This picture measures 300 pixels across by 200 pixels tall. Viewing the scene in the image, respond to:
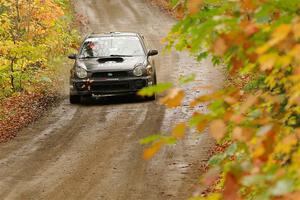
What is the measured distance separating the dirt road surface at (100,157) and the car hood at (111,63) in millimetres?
929

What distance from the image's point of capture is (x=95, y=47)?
15844 mm

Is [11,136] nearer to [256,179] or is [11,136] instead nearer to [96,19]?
[256,179]

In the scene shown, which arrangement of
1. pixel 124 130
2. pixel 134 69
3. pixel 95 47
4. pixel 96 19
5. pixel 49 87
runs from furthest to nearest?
pixel 96 19 → pixel 49 87 → pixel 95 47 → pixel 134 69 → pixel 124 130

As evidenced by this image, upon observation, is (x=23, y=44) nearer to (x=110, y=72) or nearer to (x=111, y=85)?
(x=110, y=72)

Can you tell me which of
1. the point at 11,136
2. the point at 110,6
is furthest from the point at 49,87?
the point at 110,6

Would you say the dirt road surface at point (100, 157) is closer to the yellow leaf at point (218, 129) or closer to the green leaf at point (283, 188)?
the yellow leaf at point (218, 129)

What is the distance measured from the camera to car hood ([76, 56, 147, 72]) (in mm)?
14812

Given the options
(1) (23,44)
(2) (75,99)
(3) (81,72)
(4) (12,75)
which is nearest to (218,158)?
(3) (81,72)

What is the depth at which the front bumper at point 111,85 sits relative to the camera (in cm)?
1476

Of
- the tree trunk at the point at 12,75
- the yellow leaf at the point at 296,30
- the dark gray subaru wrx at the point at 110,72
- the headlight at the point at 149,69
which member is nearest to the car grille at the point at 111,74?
the dark gray subaru wrx at the point at 110,72

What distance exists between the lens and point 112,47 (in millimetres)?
15836

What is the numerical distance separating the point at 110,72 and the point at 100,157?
4856 mm

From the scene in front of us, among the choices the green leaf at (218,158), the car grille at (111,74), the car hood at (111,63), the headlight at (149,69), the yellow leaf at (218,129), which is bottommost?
the green leaf at (218,158)

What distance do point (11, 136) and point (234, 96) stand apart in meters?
10.2
